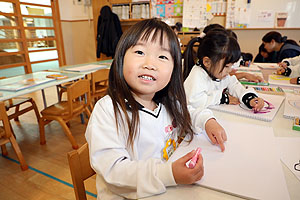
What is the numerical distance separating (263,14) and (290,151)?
3.87 metres

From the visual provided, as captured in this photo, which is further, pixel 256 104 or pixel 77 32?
pixel 77 32

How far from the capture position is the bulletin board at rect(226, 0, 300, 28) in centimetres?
349

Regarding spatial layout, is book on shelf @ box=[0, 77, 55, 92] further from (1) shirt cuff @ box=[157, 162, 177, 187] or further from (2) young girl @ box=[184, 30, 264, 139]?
(1) shirt cuff @ box=[157, 162, 177, 187]

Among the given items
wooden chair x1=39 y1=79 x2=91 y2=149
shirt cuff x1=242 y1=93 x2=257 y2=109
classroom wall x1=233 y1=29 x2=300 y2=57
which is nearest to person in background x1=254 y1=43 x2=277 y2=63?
classroom wall x1=233 y1=29 x2=300 y2=57

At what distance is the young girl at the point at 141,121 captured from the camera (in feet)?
1.53

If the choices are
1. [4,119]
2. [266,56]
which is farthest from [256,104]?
[266,56]

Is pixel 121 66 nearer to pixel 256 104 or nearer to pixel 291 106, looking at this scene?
pixel 256 104

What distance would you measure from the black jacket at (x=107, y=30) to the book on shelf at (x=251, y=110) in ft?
13.0

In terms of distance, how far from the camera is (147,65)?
578mm

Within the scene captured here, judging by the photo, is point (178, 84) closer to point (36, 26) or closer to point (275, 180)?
point (275, 180)

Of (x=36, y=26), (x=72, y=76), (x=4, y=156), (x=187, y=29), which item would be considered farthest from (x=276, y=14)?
(x=36, y=26)

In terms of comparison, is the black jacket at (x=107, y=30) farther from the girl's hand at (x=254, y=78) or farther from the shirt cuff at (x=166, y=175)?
the shirt cuff at (x=166, y=175)

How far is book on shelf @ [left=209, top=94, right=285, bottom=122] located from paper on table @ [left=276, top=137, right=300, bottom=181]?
0.57 feet

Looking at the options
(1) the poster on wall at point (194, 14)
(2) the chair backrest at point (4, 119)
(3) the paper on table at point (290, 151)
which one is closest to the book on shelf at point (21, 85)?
(2) the chair backrest at point (4, 119)
